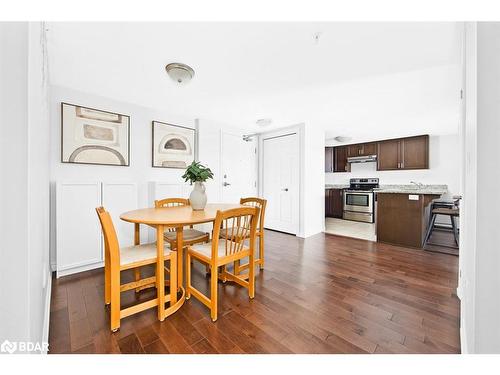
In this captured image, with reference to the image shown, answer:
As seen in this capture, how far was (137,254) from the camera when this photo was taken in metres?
1.60

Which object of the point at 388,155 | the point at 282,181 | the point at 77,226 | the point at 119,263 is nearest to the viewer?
the point at 119,263

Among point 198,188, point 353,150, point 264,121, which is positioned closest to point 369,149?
point 353,150

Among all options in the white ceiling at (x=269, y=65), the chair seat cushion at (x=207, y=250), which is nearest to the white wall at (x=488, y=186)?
the white ceiling at (x=269, y=65)

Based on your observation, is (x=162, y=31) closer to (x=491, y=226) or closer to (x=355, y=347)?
(x=491, y=226)

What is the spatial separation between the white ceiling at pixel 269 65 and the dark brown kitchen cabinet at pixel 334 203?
3030mm

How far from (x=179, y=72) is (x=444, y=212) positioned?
4222 mm

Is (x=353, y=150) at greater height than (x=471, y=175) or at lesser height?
greater

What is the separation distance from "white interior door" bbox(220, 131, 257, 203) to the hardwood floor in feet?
6.25

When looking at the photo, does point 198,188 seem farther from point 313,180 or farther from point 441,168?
point 441,168

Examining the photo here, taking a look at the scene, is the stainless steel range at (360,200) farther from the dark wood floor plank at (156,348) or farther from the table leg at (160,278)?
the dark wood floor plank at (156,348)

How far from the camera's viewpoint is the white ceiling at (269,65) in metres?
1.52

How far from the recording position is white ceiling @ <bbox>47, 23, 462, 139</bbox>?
1.52 meters

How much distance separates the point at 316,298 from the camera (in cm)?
184
